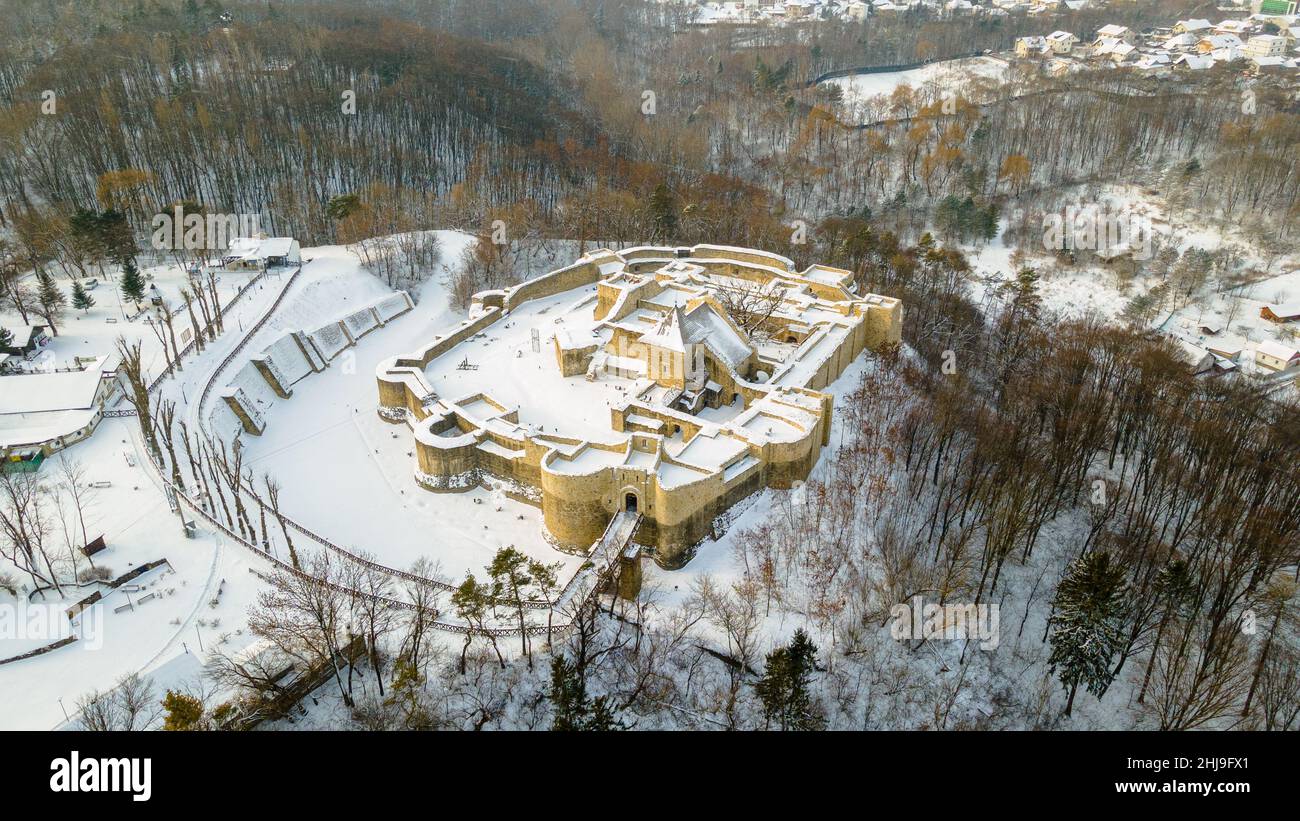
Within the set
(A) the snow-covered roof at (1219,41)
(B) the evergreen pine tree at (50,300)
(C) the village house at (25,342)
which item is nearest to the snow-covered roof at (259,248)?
(B) the evergreen pine tree at (50,300)

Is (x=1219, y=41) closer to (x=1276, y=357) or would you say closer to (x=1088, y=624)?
(x=1276, y=357)

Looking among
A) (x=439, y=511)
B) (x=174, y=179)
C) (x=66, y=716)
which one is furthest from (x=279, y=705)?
(x=174, y=179)

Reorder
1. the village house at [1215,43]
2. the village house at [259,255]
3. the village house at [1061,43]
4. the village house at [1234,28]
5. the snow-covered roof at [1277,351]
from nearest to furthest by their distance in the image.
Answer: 1. the snow-covered roof at [1277,351]
2. the village house at [259,255]
3. the village house at [1215,43]
4. the village house at [1061,43]
5. the village house at [1234,28]

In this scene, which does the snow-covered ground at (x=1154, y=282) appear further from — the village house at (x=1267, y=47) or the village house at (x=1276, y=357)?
the village house at (x=1267, y=47)

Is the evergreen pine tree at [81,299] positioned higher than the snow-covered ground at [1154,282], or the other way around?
the evergreen pine tree at [81,299]

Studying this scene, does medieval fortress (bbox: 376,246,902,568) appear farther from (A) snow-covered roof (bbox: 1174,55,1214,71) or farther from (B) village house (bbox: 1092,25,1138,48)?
(B) village house (bbox: 1092,25,1138,48)

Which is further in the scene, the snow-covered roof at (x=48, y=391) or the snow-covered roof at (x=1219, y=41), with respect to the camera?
the snow-covered roof at (x=1219, y=41)
